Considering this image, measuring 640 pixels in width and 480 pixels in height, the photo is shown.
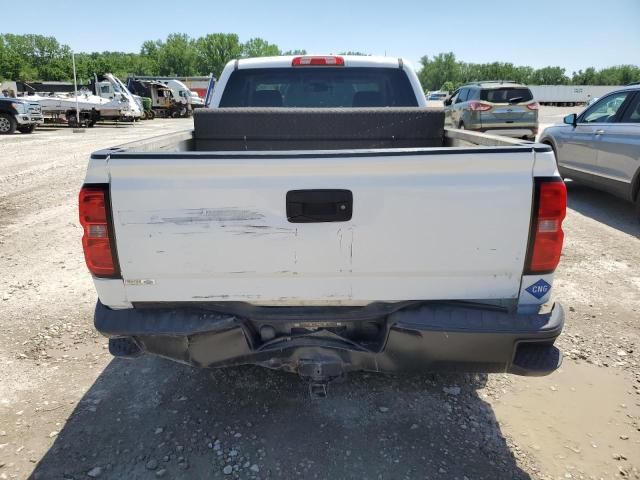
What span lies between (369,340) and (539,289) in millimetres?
847

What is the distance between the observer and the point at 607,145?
7191 millimetres

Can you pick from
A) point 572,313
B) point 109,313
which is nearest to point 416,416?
point 109,313

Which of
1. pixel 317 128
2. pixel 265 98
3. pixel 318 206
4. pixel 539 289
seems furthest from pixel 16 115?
pixel 539 289

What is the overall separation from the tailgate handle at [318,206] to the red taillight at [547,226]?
0.84m

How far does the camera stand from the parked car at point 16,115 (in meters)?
19.3

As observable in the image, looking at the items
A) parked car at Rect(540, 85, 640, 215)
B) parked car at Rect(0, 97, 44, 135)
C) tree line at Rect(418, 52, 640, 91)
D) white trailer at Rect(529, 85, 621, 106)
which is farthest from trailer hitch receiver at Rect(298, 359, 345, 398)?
tree line at Rect(418, 52, 640, 91)

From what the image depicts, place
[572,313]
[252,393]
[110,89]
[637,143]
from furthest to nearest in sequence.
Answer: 1. [110,89]
2. [637,143]
3. [572,313]
4. [252,393]

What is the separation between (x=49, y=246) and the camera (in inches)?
234

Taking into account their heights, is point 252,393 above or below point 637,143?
below

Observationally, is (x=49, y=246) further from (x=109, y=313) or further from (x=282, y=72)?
(x=109, y=313)

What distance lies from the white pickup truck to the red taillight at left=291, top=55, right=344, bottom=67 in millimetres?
2376

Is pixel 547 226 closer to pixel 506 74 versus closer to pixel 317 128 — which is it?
pixel 317 128

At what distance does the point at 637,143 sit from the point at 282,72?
16.6ft

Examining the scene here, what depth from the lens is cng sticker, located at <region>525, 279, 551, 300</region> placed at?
231 centimetres
